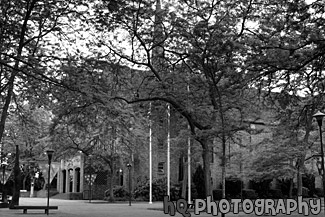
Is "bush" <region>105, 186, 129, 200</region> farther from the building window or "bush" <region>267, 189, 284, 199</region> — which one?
"bush" <region>267, 189, 284, 199</region>

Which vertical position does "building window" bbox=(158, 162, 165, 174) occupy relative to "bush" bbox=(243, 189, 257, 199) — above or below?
above

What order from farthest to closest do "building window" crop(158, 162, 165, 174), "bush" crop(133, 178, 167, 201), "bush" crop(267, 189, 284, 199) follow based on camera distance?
"building window" crop(158, 162, 165, 174) < "bush" crop(267, 189, 284, 199) < "bush" crop(133, 178, 167, 201)

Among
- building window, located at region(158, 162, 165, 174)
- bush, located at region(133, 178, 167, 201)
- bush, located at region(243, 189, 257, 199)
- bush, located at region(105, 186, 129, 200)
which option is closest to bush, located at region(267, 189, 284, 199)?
bush, located at region(243, 189, 257, 199)

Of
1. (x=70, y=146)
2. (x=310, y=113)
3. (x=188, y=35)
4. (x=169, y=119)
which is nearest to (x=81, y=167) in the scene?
(x=70, y=146)

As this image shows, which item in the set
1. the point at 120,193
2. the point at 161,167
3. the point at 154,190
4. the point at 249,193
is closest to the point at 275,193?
the point at 249,193

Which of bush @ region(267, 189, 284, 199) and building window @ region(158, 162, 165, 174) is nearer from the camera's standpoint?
bush @ region(267, 189, 284, 199)

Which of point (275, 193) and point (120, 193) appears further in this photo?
point (275, 193)

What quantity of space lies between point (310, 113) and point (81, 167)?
44036 mm

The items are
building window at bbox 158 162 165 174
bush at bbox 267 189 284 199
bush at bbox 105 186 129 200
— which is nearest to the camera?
bush at bbox 105 186 129 200

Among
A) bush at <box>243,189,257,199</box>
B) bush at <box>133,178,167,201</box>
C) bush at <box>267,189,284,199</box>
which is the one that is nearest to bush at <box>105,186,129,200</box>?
bush at <box>133,178,167,201</box>

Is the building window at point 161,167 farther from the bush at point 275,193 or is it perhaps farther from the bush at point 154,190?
the bush at point 275,193

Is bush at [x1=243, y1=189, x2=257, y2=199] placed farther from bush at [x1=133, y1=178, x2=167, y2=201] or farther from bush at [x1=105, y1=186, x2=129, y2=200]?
bush at [x1=105, y1=186, x2=129, y2=200]

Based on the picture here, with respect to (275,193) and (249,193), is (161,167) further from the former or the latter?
(275,193)

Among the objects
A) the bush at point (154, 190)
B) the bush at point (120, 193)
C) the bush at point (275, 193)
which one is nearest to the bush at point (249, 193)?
the bush at point (275, 193)
